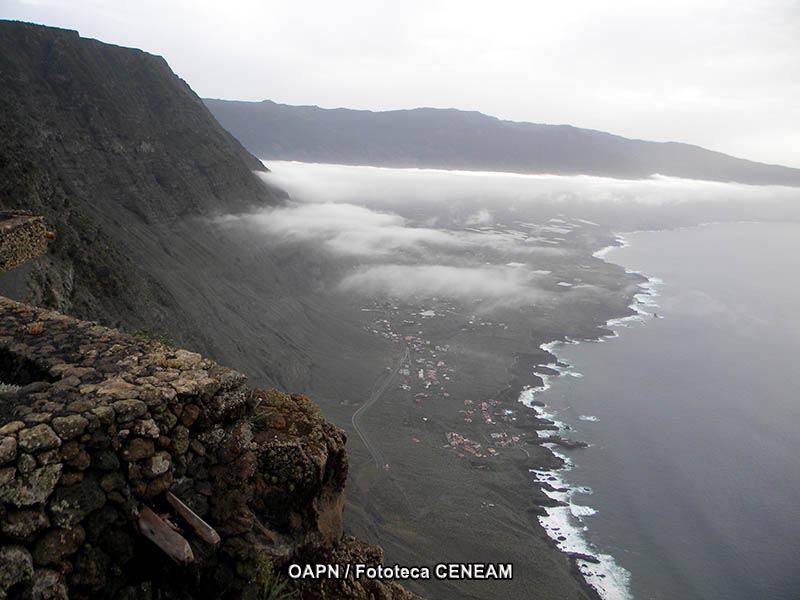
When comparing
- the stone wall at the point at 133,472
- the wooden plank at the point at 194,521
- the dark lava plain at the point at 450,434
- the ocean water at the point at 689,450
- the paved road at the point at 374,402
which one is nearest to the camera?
the stone wall at the point at 133,472

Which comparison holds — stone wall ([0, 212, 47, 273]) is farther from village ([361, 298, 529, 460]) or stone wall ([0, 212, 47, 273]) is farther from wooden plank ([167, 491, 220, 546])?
village ([361, 298, 529, 460])

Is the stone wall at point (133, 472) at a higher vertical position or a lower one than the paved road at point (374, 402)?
higher

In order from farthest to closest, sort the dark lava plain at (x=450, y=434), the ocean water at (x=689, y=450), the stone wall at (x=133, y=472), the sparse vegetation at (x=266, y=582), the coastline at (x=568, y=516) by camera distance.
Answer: the ocean water at (x=689, y=450)
the dark lava plain at (x=450, y=434)
the coastline at (x=568, y=516)
the sparse vegetation at (x=266, y=582)
the stone wall at (x=133, y=472)

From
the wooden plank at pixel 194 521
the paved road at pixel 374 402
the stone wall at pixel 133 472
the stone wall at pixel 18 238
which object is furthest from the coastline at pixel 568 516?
the stone wall at pixel 18 238

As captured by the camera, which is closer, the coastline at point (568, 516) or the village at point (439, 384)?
the coastline at point (568, 516)

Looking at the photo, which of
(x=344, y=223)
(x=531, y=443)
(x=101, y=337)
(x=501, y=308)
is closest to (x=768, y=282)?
(x=501, y=308)

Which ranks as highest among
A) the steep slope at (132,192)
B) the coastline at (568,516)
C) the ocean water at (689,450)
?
the steep slope at (132,192)

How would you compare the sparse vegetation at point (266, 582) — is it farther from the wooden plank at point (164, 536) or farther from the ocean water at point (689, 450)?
the ocean water at point (689, 450)

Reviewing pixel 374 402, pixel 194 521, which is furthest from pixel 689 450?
pixel 194 521
